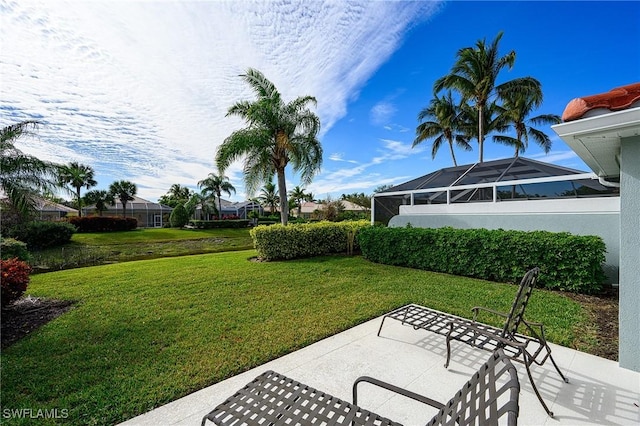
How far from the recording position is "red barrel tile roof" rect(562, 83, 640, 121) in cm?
260

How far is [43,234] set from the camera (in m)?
18.0

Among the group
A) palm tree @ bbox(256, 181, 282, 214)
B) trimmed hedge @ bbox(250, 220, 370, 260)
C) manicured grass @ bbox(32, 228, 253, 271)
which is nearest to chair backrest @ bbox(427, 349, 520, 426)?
trimmed hedge @ bbox(250, 220, 370, 260)

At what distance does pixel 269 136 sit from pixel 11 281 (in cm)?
915

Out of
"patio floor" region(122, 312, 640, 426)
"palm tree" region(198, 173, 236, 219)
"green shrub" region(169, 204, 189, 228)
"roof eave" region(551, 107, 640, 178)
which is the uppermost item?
"palm tree" region(198, 173, 236, 219)

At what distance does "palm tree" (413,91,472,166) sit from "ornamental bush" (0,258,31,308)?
940 inches

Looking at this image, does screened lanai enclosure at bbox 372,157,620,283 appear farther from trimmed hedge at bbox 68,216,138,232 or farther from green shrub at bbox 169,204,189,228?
green shrub at bbox 169,204,189,228

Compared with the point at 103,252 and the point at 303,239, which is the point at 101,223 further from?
the point at 303,239

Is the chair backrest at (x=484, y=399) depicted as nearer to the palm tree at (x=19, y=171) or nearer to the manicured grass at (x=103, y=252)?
the palm tree at (x=19, y=171)

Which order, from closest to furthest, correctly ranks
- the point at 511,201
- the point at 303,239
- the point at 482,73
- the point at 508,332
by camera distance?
the point at 508,332 → the point at 511,201 → the point at 303,239 → the point at 482,73

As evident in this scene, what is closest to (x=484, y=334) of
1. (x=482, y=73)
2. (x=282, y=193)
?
(x=282, y=193)

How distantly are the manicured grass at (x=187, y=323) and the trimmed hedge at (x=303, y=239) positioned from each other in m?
2.16

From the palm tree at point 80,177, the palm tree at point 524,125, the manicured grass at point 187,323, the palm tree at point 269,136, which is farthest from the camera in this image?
the palm tree at point 80,177

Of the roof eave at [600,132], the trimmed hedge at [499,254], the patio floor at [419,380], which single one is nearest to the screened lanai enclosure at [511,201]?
the trimmed hedge at [499,254]

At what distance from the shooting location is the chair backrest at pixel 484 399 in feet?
3.49
